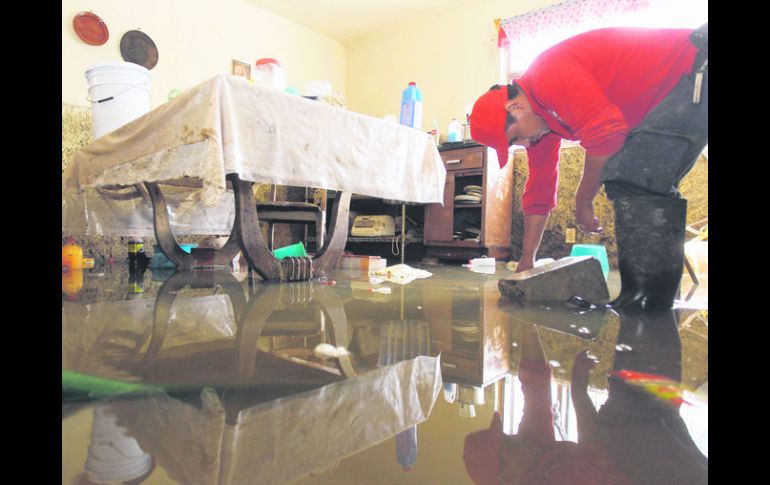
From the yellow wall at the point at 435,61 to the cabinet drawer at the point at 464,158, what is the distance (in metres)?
0.60

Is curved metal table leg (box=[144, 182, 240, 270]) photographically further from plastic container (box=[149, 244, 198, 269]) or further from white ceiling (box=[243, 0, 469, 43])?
white ceiling (box=[243, 0, 469, 43])

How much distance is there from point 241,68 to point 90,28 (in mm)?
1194

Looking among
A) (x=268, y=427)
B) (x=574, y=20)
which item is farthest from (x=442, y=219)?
(x=268, y=427)

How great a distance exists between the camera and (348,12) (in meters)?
4.20

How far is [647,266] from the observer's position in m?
1.17

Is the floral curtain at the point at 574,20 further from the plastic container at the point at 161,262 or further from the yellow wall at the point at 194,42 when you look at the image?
the plastic container at the point at 161,262

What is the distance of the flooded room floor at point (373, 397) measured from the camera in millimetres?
349

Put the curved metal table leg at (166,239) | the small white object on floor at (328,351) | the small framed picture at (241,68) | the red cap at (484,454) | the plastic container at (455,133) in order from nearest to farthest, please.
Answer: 1. the red cap at (484,454)
2. the small white object on floor at (328,351)
3. the curved metal table leg at (166,239)
4. the plastic container at (455,133)
5. the small framed picture at (241,68)

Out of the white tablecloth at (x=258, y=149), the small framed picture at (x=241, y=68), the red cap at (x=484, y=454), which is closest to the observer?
the red cap at (x=484, y=454)

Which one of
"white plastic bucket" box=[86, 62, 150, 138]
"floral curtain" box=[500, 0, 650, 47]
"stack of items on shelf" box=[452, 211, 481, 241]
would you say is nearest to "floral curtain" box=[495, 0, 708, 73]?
"floral curtain" box=[500, 0, 650, 47]

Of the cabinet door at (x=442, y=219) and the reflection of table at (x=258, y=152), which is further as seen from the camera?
the cabinet door at (x=442, y=219)

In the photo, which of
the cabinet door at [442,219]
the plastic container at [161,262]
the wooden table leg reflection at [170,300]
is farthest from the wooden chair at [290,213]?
the cabinet door at [442,219]

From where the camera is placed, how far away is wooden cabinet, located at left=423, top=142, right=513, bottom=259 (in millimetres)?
3076

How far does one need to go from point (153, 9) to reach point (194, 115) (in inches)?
103
